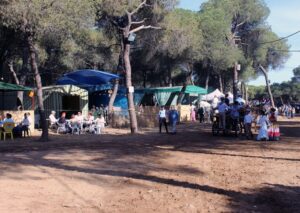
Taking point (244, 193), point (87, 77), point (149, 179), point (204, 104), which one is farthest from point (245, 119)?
point (204, 104)

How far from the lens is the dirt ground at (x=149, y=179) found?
280 inches

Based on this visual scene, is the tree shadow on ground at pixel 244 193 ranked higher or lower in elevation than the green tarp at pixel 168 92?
lower

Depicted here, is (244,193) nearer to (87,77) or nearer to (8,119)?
(8,119)

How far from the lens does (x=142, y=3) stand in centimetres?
2317

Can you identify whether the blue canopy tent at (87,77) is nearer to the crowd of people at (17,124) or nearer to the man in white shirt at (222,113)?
the crowd of people at (17,124)

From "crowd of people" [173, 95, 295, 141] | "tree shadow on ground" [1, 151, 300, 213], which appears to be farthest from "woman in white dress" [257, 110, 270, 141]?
"tree shadow on ground" [1, 151, 300, 213]

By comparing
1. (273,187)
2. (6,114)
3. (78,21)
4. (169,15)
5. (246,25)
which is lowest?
(273,187)

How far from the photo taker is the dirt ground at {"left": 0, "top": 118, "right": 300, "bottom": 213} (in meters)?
7.10

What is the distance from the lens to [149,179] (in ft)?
30.0

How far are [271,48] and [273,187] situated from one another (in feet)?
148

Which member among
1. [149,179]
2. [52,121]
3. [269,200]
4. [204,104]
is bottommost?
[269,200]

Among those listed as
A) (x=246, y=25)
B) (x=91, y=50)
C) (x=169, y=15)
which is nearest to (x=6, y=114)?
(x=169, y=15)

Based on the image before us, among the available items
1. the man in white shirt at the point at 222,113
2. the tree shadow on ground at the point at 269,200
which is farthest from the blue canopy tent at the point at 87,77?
the tree shadow on ground at the point at 269,200

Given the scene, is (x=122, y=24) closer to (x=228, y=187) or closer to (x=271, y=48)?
(x=228, y=187)
